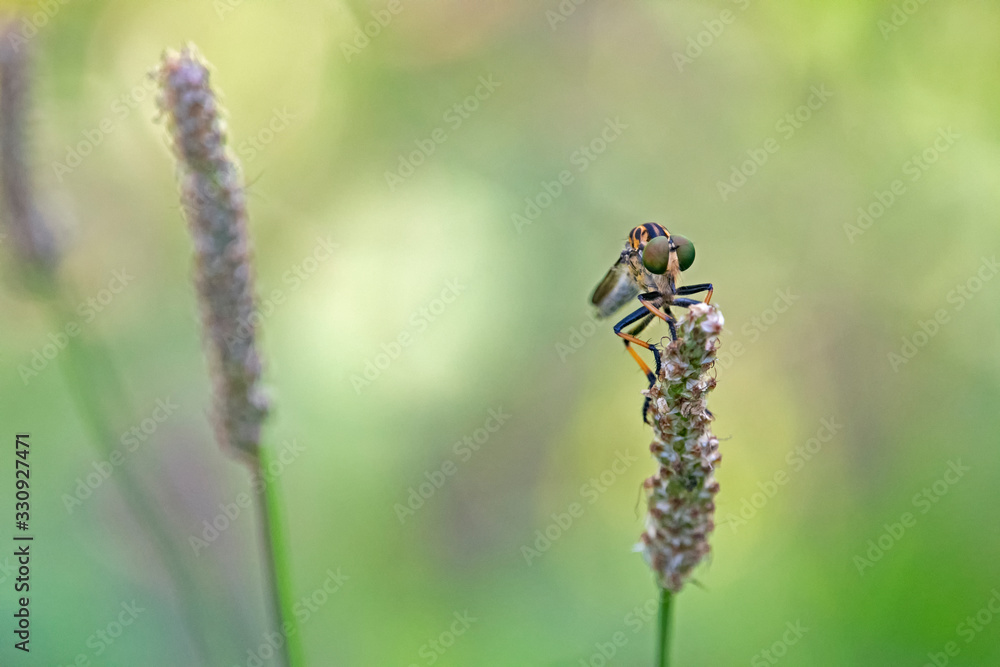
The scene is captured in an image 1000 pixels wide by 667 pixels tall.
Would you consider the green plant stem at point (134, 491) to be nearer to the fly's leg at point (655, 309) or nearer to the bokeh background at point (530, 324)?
the bokeh background at point (530, 324)

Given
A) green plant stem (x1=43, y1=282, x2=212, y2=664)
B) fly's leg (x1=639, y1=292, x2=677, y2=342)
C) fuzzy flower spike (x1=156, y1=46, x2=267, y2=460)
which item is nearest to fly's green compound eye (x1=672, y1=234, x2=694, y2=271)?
fly's leg (x1=639, y1=292, x2=677, y2=342)

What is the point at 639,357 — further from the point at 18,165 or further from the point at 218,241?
the point at 18,165

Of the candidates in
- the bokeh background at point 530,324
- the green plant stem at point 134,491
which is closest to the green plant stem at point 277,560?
the green plant stem at point 134,491

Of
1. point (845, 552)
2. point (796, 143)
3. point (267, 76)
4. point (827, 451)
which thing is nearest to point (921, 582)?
point (845, 552)

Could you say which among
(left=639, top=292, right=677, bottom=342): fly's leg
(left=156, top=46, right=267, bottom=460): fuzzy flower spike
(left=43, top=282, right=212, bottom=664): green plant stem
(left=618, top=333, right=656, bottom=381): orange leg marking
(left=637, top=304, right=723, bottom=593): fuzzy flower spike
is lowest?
(left=43, top=282, right=212, bottom=664): green plant stem

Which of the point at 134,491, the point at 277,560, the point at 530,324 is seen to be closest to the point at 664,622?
the point at 277,560

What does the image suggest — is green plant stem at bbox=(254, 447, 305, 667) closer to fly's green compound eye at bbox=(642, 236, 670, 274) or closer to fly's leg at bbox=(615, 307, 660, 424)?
fly's leg at bbox=(615, 307, 660, 424)
